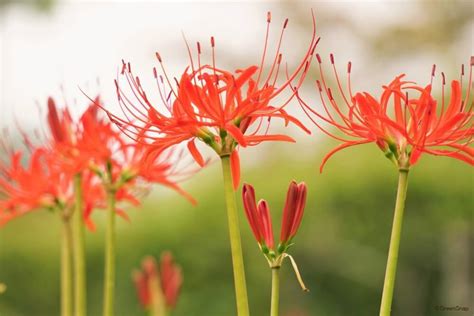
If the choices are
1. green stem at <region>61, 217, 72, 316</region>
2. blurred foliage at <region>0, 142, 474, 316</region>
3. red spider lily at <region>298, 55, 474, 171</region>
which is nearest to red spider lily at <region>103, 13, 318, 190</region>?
red spider lily at <region>298, 55, 474, 171</region>

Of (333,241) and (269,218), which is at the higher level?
(269,218)

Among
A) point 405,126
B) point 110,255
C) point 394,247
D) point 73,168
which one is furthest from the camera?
point 73,168

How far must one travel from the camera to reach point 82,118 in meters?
1.30

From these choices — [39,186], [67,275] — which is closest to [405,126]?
[67,275]

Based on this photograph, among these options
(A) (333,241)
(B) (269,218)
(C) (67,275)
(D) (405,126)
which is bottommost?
(A) (333,241)

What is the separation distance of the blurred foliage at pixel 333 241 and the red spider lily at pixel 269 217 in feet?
10.8

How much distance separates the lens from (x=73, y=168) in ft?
4.23

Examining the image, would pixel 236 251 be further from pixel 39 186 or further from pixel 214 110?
pixel 39 186

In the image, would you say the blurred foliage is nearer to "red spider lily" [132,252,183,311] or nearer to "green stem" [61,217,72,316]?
"red spider lily" [132,252,183,311]

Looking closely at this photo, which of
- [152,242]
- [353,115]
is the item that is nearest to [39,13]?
[152,242]

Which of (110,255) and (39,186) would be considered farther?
(39,186)

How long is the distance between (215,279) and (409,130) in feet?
11.6

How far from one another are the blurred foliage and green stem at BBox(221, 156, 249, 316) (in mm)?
3385

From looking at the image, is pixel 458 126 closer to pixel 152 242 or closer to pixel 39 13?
pixel 152 242
